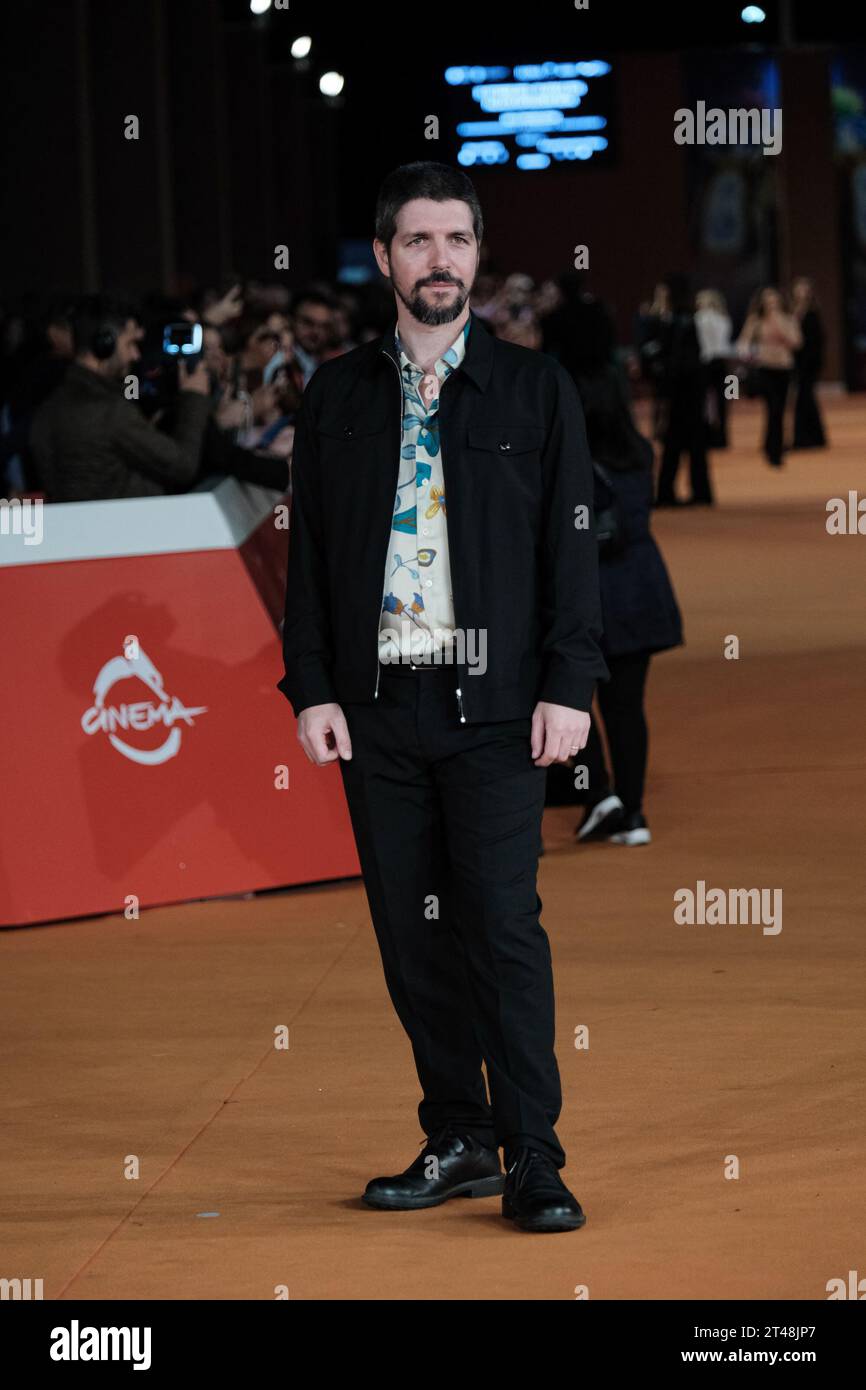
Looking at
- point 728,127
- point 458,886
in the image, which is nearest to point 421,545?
point 458,886

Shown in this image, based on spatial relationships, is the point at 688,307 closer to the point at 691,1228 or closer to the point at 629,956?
the point at 629,956

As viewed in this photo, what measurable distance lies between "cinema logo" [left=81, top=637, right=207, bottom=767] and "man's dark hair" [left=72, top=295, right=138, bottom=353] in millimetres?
1353

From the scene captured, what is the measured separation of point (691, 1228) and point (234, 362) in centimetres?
727

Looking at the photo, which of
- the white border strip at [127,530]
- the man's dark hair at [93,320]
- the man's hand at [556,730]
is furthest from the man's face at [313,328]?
the man's hand at [556,730]

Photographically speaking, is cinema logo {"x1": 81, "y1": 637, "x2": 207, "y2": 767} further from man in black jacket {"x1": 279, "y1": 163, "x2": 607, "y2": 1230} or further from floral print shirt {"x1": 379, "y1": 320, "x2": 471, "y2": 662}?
floral print shirt {"x1": 379, "y1": 320, "x2": 471, "y2": 662}

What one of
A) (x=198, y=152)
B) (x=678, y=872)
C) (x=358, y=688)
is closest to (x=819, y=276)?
(x=198, y=152)

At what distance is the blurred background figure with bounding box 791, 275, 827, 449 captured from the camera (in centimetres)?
2838

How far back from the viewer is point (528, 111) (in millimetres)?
37625

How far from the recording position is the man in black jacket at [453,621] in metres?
4.49

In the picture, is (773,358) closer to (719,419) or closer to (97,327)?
(719,419)

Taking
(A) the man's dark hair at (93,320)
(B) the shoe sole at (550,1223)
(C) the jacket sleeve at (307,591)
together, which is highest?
(A) the man's dark hair at (93,320)

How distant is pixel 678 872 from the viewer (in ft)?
27.0

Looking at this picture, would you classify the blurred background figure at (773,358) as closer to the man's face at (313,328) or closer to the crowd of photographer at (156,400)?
the man's face at (313,328)

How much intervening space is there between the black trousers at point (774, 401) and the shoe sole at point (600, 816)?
57.1 ft
